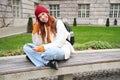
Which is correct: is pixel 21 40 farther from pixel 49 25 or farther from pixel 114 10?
pixel 114 10

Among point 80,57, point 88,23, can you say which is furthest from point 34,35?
point 88,23

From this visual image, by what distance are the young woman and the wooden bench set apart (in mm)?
147

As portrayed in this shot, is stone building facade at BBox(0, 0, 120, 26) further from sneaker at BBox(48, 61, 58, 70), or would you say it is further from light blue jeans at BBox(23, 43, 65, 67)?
sneaker at BBox(48, 61, 58, 70)

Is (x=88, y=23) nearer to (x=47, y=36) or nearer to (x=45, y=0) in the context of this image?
(x=45, y=0)

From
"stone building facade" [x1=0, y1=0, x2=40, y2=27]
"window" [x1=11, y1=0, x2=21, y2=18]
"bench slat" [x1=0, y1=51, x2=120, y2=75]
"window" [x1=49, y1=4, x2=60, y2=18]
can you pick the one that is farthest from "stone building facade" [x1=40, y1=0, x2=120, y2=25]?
"bench slat" [x1=0, y1=51, x2=120, y2=75]

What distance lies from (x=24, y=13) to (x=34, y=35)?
64.5 feet

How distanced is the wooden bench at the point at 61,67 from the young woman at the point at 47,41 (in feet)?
0.48

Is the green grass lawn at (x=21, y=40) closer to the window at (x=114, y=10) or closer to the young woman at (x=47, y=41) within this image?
the young woman at (x=47, y=41)

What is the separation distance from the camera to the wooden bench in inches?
167

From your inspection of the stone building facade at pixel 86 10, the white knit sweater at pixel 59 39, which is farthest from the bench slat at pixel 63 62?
the stone building facade at pixel 86 10

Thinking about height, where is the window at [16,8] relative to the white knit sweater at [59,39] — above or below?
above

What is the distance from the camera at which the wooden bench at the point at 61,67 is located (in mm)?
4230

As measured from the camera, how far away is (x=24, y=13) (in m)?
24.0

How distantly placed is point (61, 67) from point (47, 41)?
0.61 m
